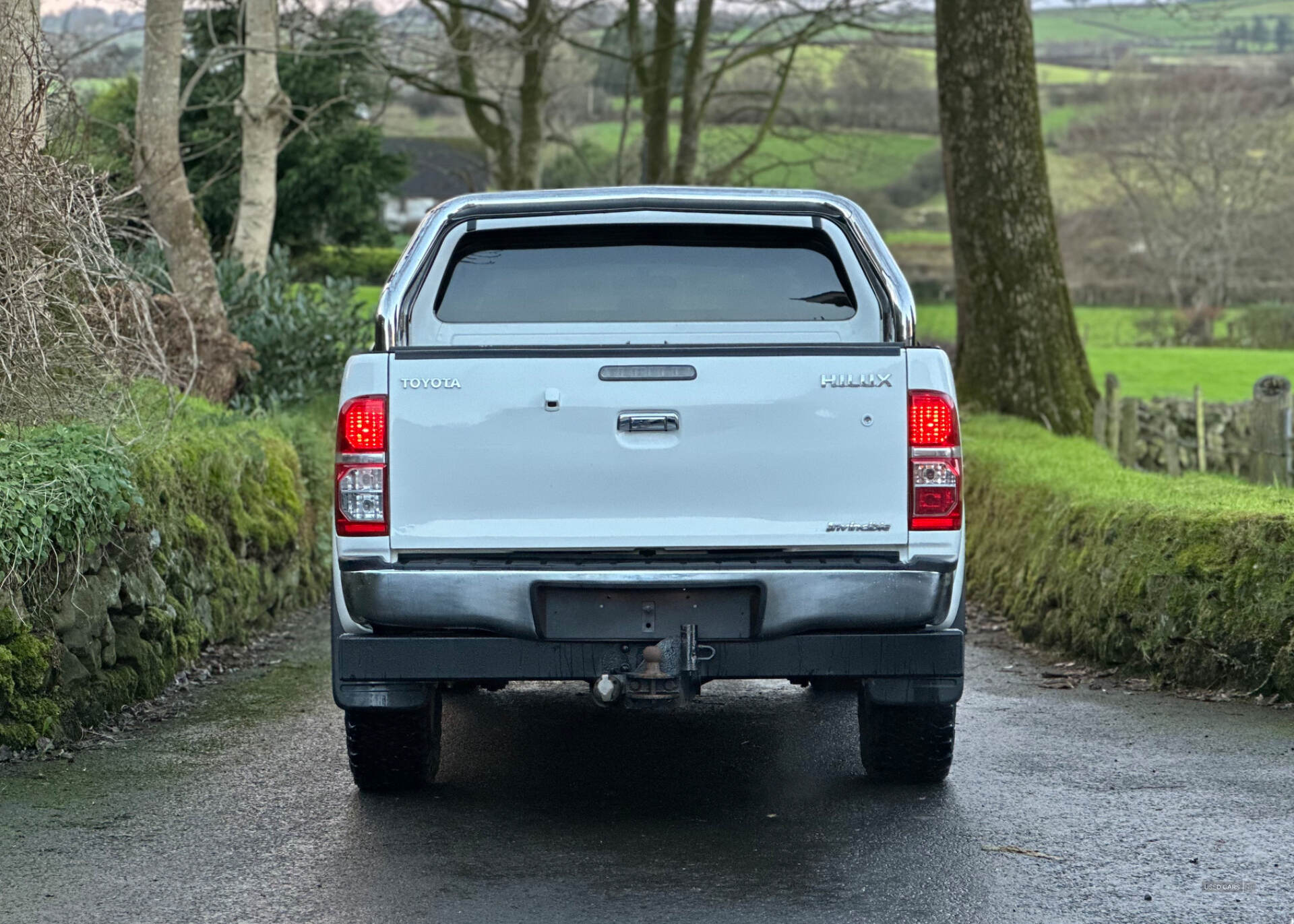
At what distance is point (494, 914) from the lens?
187 inches

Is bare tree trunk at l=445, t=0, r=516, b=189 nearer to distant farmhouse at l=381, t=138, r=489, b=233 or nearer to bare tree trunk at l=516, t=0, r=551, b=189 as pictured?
bare tree trunk at l=516, t=0, r=551, b=189

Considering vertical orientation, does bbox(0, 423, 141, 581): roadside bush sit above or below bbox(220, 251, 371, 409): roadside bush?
below

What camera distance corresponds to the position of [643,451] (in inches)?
210

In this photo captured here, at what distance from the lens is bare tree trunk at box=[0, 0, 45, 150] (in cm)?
872

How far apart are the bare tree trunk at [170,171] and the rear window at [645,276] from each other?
8074mm

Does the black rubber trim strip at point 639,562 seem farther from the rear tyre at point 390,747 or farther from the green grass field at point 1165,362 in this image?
the green grass field at point 1165,362

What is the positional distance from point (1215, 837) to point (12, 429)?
5.61 metres

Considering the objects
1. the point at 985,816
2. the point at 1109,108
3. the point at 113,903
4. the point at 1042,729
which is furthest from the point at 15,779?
the point at 1109,108

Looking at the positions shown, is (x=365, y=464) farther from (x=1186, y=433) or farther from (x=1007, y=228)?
(x=1186, y=433)

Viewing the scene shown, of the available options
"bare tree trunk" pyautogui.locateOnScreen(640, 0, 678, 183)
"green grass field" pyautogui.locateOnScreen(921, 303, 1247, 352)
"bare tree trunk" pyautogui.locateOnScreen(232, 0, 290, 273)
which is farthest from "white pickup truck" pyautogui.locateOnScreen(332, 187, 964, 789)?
"green grass field" pyautogui.locateOnScreen(921, 303, 1247, 352)

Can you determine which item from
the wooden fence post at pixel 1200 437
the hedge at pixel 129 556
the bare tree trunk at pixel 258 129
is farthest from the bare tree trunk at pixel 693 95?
the hedge at pixel 129 556

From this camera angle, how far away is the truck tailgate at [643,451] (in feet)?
17.4

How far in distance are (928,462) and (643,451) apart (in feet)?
2.93

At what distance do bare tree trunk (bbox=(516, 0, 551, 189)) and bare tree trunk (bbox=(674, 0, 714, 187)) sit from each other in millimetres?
3723
